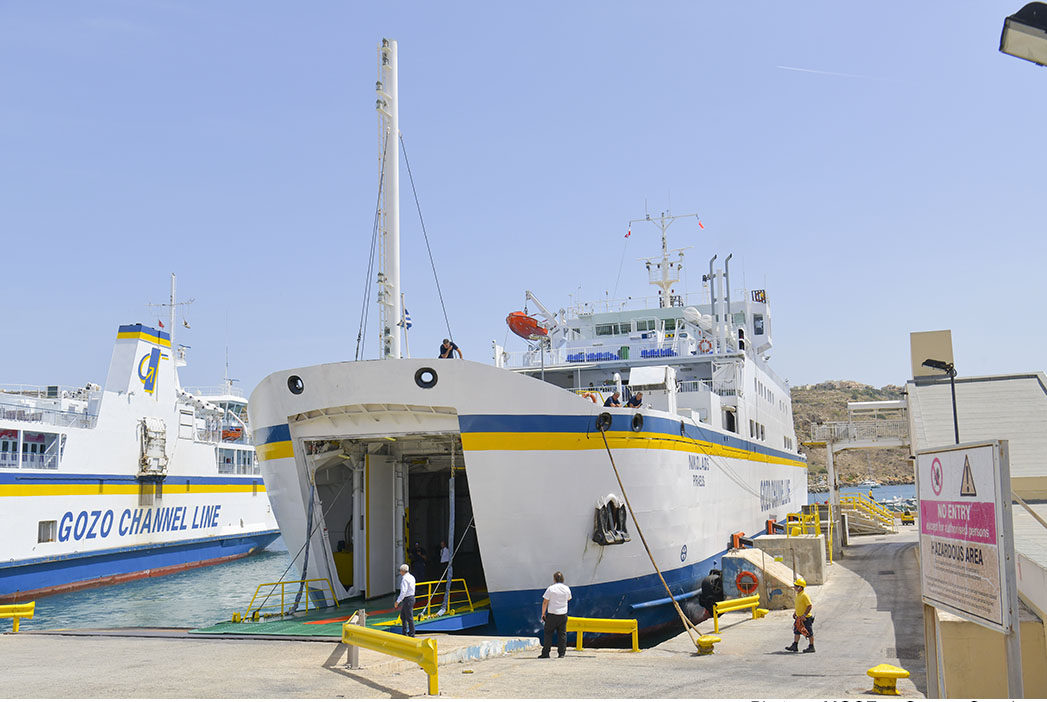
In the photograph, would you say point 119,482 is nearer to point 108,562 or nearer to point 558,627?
point 108,562

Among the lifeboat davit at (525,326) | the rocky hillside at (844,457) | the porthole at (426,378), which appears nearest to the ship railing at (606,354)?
the lifeboat davit at (525,326)

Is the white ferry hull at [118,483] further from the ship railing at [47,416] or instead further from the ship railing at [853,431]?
the ship railing at [853,431]

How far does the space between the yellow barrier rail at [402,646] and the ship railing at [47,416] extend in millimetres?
21249

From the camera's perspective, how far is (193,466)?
3378cm

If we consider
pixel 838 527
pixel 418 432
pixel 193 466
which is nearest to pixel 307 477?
pixel 418 432

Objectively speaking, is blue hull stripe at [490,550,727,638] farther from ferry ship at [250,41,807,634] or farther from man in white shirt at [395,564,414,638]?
man in white shirt at [395,564,414,638]

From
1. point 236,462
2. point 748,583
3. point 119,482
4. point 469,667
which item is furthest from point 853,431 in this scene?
point 236,462

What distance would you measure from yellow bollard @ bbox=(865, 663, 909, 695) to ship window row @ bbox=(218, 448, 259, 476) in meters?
34.1

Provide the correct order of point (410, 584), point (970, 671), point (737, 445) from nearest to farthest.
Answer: point (970, 671), point (410, 584), point (737, 445)

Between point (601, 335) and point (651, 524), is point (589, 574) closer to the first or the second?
point (651, 524)

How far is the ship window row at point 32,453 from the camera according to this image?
26028mm

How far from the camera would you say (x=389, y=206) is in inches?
617

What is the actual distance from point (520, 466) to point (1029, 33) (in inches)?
353

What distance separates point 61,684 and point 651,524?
347 inches
